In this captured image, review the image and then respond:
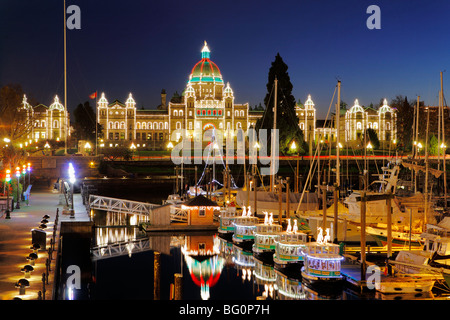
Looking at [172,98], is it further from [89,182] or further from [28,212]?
[28,212]

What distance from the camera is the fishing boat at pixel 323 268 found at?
79.5 ft

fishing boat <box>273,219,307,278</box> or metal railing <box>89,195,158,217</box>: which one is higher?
metal railing <box>89,195,158,217</box>

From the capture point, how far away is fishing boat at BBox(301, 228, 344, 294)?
24.2 m

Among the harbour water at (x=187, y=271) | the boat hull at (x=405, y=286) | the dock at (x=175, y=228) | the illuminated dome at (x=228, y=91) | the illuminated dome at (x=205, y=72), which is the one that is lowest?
Answer: the harbour water at (x=187, y=271)

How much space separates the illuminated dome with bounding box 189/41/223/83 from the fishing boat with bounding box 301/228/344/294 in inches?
5288

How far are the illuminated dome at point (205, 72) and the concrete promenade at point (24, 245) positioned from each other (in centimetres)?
11439

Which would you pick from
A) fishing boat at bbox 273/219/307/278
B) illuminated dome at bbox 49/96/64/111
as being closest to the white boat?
fishing boat at bbox 273/219/307/278

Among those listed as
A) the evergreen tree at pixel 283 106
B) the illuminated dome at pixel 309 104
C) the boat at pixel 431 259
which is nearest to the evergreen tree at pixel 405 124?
the evergreen tree at pixel 283 106

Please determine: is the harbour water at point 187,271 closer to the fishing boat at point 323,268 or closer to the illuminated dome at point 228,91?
the fishing boat at point 323,268

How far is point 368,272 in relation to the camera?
2388 centimetres

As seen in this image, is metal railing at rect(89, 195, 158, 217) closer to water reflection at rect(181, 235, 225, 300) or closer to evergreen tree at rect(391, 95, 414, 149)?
water reflection at rect(181, 235, 225, 300)

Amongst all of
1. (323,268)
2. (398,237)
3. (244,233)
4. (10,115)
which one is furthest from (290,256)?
(10,115)

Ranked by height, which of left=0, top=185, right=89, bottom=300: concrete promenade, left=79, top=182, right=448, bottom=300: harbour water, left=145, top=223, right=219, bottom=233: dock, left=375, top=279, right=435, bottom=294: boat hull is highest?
left=0, top=185, right=89, bottom=300: concrete promenade
